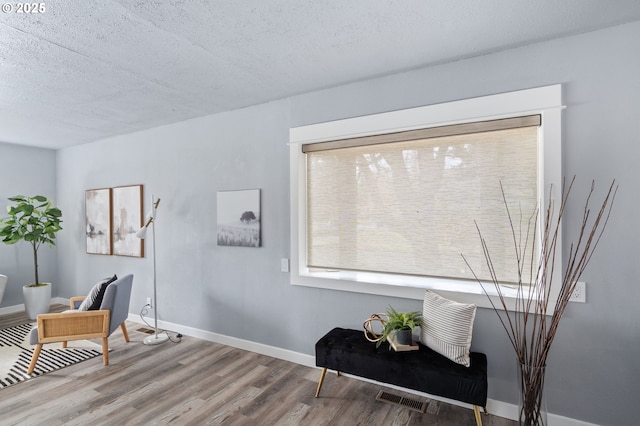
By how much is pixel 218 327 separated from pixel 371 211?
2196mm

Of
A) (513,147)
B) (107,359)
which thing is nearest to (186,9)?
(513,147)

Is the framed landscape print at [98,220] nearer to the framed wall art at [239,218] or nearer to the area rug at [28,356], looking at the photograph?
the area rug at [28,356]

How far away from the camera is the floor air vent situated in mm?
2398

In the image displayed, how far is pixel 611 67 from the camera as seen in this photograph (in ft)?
6.63

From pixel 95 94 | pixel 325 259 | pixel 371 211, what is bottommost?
pixel 325 259

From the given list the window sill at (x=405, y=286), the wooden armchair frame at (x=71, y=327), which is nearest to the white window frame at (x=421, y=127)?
the window sill at (x=405, y=286)

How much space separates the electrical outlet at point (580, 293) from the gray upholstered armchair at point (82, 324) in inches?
151

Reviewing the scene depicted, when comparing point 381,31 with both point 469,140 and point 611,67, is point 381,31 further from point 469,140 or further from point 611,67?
A: point 611,67

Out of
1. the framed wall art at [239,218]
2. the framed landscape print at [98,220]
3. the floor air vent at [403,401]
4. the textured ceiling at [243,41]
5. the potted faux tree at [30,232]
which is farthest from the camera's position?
the framed landscape print at [98,220]

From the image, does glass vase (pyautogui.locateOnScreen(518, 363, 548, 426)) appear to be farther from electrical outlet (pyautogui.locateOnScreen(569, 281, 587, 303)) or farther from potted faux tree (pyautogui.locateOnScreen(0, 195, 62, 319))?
potted faux tree (pyautogui.locateOnScreen(0, 195, 62, 319))

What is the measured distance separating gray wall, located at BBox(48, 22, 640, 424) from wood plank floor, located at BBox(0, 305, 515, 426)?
14.9 inches

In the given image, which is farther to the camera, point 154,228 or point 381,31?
point 154,228

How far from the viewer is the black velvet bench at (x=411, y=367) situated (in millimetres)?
1996

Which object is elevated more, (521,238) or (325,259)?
(521,238)
